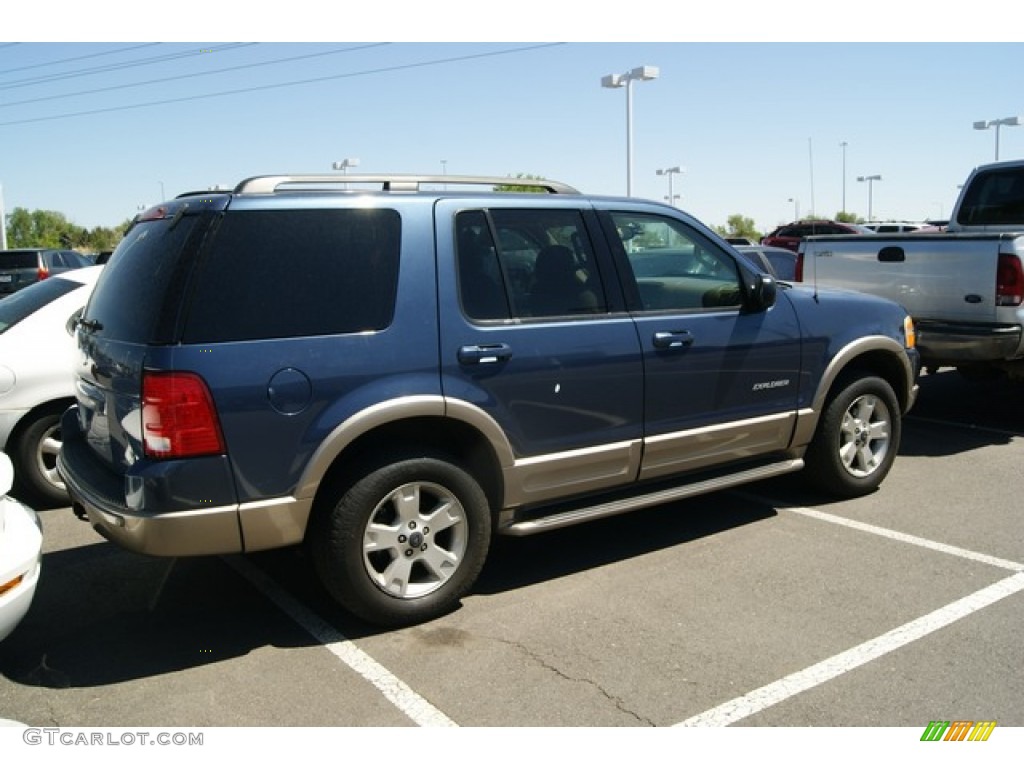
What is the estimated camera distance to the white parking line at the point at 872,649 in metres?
3.36

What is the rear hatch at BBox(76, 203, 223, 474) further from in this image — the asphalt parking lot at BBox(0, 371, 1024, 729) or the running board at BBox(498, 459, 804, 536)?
the running board at BBox(498, 459, 804, 536)

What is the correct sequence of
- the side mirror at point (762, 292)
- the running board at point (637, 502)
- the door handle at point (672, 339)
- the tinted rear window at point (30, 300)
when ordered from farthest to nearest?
the tinted rear window at point (30, 300) → the side mirror at point (762, 292) → the door handle at point (672, 339) → the running board at point (637, 502)

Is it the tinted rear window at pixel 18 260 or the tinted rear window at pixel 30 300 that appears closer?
the tinted rear window at pixel 30 300

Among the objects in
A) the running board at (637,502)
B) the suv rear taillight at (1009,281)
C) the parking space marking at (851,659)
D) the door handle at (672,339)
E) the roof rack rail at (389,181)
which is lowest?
the parking space marking at (851,659)

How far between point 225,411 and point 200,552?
57 centimetres

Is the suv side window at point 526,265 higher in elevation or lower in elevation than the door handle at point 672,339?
higher

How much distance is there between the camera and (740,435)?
202 inches

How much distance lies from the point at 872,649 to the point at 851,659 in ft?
0.49

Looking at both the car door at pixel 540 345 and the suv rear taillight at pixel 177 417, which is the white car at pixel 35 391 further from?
the car door at pixel 540 345

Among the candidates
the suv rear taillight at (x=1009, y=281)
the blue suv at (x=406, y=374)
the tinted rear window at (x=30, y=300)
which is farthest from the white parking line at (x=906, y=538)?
the tinted rear window at (x=30, y=300)

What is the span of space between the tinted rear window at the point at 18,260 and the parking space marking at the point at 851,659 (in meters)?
18.5
